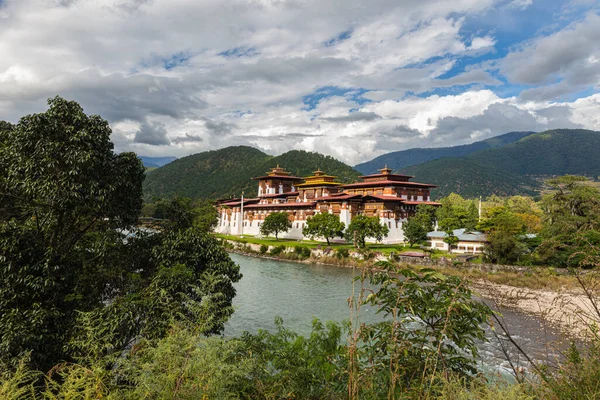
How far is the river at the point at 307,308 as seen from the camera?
1438 cm

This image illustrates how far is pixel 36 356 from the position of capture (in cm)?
701

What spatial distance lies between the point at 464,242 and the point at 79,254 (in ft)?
135

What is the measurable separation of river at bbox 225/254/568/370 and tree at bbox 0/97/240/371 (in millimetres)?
3066

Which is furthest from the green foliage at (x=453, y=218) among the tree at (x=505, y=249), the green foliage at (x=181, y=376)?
the green foliage at (x=181, y=376)

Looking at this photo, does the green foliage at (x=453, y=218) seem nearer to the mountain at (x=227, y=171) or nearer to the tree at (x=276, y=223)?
the tree at (x=276, y=223)

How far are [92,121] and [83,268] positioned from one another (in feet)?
11.3

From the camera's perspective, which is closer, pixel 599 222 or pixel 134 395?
pixel 599 222

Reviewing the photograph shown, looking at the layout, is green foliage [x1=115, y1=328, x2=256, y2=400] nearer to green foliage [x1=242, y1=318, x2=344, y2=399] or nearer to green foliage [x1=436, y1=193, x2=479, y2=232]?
green foliage [x1=242, y1=318, x2=344, y2=399]

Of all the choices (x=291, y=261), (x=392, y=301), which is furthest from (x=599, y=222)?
(x=291, y=261)

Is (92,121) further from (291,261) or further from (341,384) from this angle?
(291,261)

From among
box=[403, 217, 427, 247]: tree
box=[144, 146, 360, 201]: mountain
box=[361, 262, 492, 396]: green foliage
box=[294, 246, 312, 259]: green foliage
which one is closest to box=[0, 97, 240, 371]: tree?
box=[361, 262, 492, 396]: green foliage

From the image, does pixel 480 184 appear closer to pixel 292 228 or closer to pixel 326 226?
pixel 292 228

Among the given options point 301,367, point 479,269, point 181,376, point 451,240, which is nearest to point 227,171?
point 451,240

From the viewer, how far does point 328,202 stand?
55.9 m
